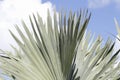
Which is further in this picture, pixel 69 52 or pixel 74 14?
pixel 74 14

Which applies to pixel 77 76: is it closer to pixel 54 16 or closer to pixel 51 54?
pixel 51 54

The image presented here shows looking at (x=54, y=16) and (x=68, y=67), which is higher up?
(x=54, y=16)

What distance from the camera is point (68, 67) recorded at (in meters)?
3.84

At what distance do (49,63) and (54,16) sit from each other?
66 cm

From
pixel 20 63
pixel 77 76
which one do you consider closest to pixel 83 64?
pixel 77 76

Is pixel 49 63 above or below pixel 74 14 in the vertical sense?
Answer: below

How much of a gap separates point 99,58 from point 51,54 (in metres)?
0.62

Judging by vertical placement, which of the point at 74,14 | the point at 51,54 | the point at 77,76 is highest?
the point at 74,14

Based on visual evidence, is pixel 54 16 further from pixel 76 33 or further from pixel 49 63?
pixel 49 63

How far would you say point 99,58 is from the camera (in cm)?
397

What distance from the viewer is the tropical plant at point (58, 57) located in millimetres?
3770

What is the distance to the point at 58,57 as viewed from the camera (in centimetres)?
379

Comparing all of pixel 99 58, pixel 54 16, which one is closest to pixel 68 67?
pixel 99 58

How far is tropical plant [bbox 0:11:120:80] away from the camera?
3770 mm
